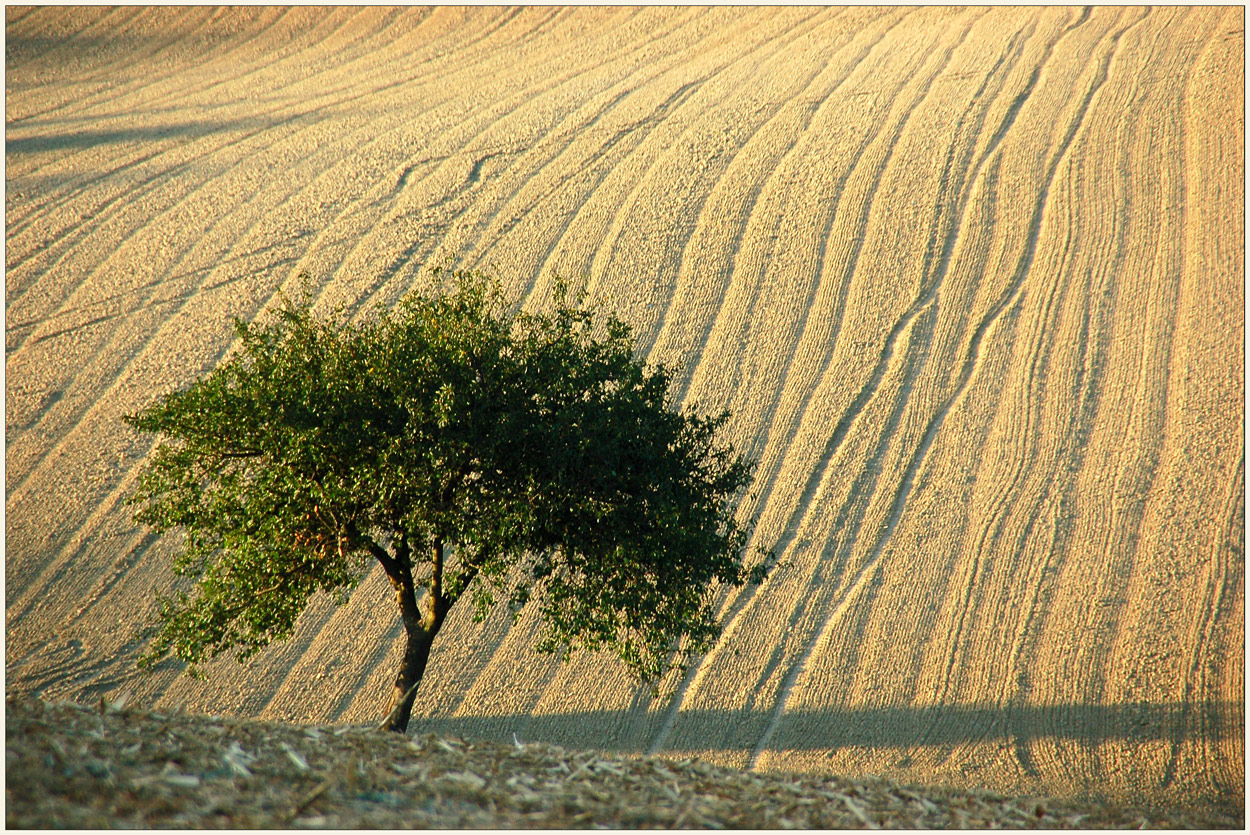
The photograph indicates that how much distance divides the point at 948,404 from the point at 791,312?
4.88 m

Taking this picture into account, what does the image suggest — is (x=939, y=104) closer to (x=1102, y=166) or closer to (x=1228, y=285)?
(x=1102, y=166)

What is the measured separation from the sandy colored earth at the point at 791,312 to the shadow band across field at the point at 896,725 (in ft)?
0.22

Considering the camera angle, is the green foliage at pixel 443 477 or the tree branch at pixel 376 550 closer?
the green foliage at pixel 443 477

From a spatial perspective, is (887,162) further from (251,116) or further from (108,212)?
(108,212)

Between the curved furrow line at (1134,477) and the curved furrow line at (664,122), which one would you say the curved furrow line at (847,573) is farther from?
the curved furrow line at (664,122)

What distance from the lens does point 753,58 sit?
35.4 m

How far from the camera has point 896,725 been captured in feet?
45.6

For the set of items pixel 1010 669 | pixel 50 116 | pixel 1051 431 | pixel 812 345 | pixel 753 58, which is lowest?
pixel 1010 669

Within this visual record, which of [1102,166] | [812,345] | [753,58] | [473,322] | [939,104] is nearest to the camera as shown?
[473,322]

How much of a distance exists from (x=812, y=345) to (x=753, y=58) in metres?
18.7

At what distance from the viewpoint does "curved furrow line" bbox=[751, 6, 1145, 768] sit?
50.3 feet

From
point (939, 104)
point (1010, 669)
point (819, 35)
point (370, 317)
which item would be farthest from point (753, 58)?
point (1010, 669)

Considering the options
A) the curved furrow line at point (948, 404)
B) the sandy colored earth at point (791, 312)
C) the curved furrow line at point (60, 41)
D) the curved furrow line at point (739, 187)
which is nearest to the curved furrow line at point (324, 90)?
the sandy colored earth at point (791, 312)

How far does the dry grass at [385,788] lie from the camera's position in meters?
6.78
